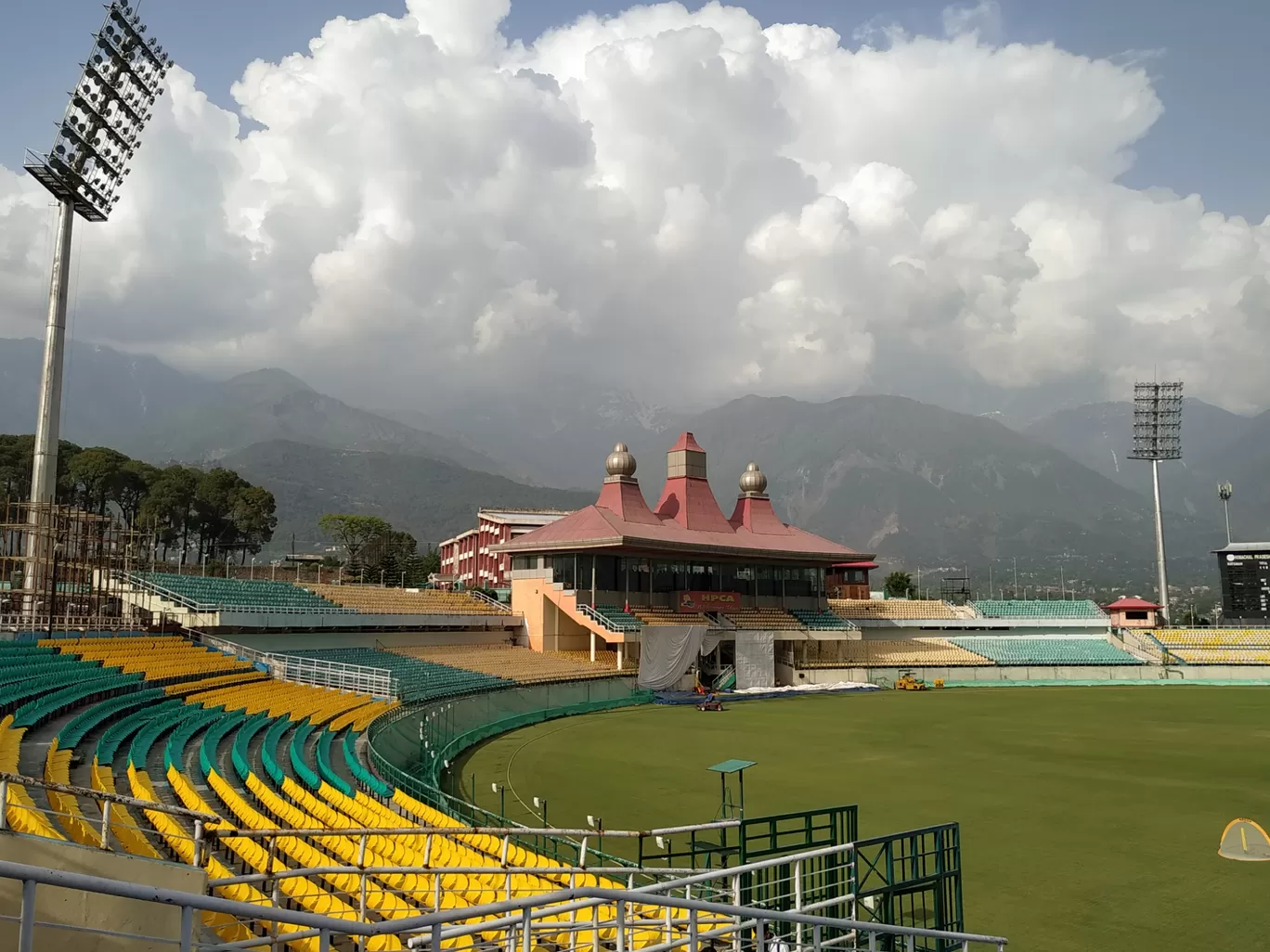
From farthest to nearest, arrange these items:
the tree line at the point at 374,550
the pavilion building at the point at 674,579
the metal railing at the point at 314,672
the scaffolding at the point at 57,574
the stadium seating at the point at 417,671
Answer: the tree line at the point at 374,550, the pavilion building at the point at 674,579, the stadium seating at the point at 417,671, the metal railing at the point at 314,672, the scaffolding at the point at 57,574

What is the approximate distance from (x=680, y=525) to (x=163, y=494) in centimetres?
6842

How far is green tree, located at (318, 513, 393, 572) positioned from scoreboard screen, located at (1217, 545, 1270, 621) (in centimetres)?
9118

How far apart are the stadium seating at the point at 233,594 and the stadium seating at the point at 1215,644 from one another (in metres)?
55.4

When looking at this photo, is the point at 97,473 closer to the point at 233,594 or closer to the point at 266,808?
the point at 233,594

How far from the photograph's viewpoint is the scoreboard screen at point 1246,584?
79.1 meters

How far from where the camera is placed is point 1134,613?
72.5 meters

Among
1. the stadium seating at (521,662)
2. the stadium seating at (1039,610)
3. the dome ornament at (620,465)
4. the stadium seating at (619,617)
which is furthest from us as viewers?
the stadium seating at (1039,610)

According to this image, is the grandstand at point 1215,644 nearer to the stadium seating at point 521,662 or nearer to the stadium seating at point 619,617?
the stadium seating at point 619,617

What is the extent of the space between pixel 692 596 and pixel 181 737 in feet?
125

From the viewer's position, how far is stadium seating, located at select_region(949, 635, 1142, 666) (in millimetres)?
62062

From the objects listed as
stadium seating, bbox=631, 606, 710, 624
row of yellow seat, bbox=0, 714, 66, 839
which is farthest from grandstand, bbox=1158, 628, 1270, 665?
row of yellow seat, bbox=0, 714, 66, 839

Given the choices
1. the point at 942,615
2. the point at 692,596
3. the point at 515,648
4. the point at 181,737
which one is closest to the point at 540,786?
the point at 181,737

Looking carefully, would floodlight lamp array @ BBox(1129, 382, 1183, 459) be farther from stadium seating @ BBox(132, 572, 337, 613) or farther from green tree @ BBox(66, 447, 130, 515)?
green tree @ BBox(66, 447, 130, 515)

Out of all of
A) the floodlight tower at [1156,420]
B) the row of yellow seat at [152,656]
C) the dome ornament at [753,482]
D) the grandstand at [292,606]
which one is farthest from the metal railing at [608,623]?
the floodlight tower at [1156,420]
